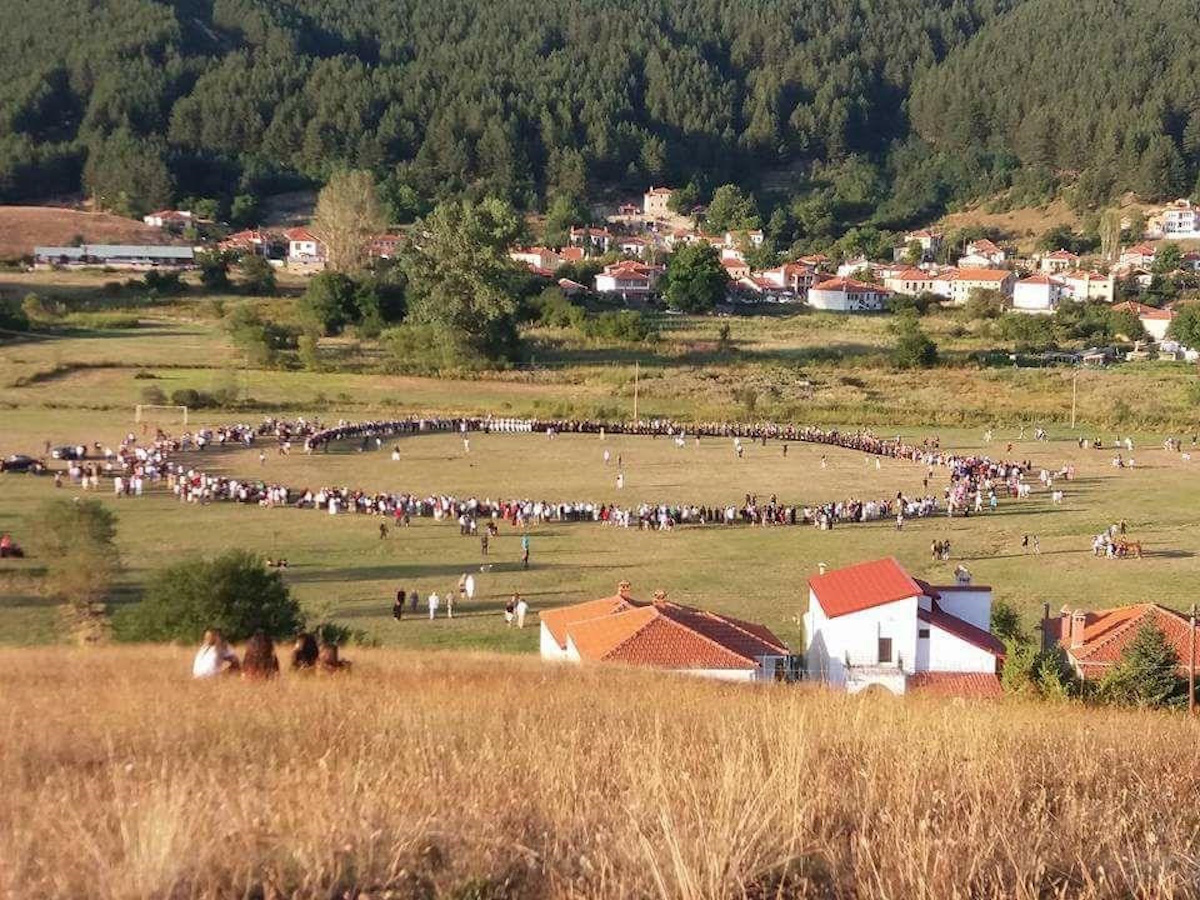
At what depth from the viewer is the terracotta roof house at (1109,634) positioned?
1573 centimetres

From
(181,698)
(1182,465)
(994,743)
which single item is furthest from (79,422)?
(994,743)

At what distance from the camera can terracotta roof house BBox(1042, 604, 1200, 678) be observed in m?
15.7

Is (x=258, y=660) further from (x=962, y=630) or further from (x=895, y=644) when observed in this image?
(x=962, y=630)

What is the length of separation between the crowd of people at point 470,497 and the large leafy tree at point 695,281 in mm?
37059

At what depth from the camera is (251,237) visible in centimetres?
9656

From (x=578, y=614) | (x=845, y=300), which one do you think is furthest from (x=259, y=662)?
(x=845, y=300)

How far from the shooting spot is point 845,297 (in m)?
84.8

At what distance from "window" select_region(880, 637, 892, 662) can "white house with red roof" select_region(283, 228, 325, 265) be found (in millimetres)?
78510

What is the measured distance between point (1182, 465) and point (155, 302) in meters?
50.8

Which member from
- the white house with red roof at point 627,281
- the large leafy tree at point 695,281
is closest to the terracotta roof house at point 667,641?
the large leafy tree at point 695,281

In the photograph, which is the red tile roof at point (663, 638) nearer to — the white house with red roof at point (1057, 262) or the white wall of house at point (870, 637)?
the white wall of house at point (870, 637)

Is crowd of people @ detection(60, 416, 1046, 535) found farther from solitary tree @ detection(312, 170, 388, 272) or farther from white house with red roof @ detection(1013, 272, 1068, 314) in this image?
white house with red roof @ detection(1013, 272, 1068, 314)

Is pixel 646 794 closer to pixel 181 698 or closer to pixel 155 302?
pixel 181 698

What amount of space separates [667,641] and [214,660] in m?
7.27
